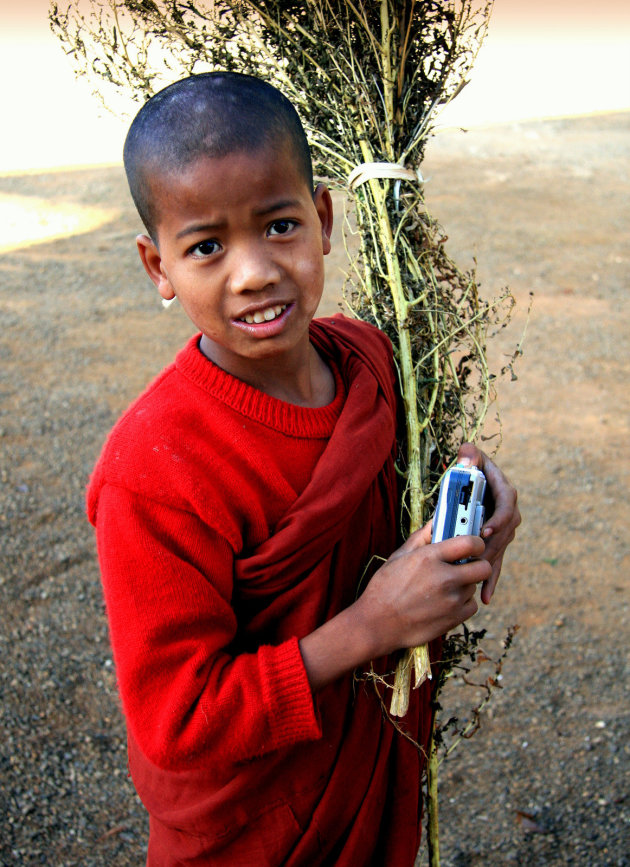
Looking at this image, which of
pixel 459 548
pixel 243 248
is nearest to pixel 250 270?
pixel 243 248

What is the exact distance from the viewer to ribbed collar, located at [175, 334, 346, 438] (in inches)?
58.7

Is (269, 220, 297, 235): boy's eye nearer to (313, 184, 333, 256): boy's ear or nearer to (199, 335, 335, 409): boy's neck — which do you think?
(313, 184, 333, 256): boy's ear

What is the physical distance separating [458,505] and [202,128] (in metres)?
0.77

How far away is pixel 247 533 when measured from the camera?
1444 mm

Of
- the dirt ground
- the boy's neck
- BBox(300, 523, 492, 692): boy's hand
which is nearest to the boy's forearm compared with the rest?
BBox(300, 523, 492, 692): boy's hand

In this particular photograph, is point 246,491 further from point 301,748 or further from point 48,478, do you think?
point 48,478

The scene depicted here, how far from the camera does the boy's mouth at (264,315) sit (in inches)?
55.6

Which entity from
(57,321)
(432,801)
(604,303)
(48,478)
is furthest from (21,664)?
(604,303)

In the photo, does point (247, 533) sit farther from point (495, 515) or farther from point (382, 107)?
point (382, 107)

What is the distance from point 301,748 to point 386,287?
1.06m

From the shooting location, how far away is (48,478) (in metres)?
5.02

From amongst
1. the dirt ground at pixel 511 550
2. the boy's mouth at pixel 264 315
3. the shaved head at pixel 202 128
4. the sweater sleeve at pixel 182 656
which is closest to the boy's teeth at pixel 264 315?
the boy's mouth at pixel 264 315

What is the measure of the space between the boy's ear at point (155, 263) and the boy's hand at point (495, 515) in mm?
667

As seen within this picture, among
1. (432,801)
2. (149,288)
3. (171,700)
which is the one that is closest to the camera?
(171,700)
